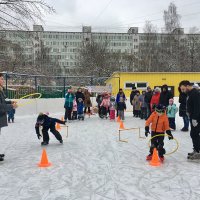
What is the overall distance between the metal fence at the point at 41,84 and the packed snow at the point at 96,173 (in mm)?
8910

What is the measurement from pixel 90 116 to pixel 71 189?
43.7ft

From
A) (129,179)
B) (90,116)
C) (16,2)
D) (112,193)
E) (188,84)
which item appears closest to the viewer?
(112,193)

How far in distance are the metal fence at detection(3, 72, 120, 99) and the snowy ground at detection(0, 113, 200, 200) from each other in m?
8.91

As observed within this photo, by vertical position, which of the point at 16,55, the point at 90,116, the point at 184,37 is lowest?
the point at 90,116

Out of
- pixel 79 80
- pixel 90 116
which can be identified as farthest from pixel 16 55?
pixel 90 116

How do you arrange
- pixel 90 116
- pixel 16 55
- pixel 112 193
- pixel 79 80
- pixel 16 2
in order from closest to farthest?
pixel 112 193 → pixel 16 2 → pixel 90 116 → pixel 79 80 → pixel 16 55

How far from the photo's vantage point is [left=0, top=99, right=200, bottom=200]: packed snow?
4.97 meters

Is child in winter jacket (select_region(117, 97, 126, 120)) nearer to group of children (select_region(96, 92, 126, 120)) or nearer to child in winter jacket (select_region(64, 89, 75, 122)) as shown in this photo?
group of children (select_region(96, 92, 126, 120))

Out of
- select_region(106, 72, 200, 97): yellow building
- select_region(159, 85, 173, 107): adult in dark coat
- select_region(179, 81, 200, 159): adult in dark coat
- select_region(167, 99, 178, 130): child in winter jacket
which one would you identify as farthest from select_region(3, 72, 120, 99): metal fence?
select_region(179, 81, 200, 159): adult in dark coat

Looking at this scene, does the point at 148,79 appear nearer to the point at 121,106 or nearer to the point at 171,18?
the point at 121,106

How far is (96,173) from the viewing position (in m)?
6.16

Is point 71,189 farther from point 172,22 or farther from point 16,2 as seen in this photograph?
point 172,22

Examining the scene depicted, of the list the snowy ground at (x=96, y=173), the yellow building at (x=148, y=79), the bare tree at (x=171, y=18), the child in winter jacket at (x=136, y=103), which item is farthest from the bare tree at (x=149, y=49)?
the snowy ground at (x=96, y=173)

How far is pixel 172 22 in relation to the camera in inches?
2044
